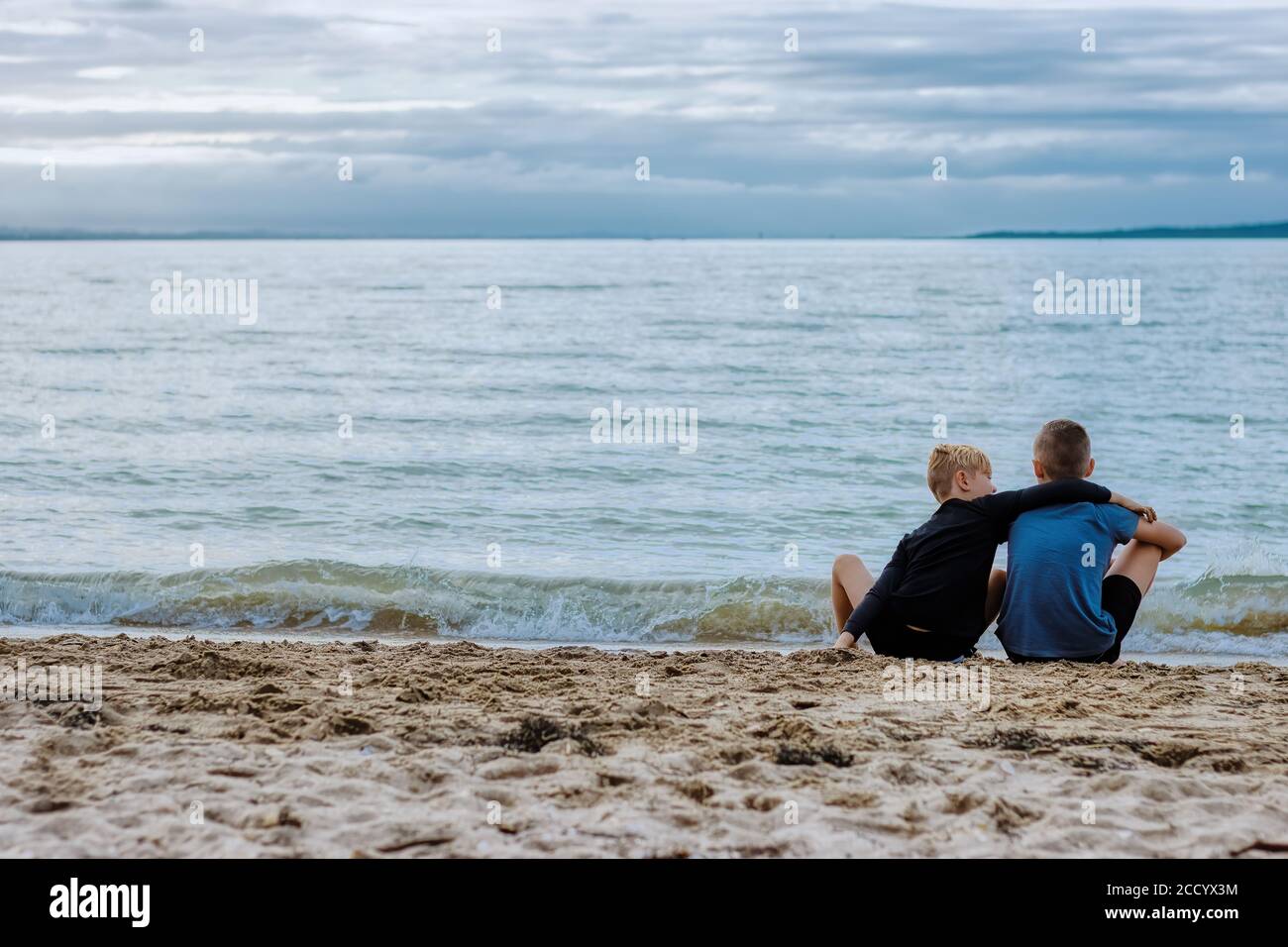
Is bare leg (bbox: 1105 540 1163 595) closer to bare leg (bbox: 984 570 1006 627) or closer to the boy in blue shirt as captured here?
the boy in blue shirt

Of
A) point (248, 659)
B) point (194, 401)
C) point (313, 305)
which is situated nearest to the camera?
point (248, 659)

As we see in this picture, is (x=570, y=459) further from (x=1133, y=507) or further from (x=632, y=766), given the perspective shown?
(x=632, y=766)

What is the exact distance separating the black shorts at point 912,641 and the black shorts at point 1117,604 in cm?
33

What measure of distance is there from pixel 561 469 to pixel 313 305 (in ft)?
79.8

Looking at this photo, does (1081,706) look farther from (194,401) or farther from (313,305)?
(313,305)

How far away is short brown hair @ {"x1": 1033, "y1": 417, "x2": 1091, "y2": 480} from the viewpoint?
18.4 ft

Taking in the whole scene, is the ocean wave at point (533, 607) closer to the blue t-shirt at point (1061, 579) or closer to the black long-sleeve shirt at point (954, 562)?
the blue t-shirt at point (1061, 579)

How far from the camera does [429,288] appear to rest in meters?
42.3

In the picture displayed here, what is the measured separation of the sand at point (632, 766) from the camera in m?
3.26

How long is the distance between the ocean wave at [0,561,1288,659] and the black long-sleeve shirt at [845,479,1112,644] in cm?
247

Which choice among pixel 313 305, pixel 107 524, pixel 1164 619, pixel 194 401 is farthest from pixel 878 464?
pixel 313 305

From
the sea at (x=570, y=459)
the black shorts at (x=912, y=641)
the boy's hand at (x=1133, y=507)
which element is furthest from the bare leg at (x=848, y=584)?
the sea at (x=570, y=459)

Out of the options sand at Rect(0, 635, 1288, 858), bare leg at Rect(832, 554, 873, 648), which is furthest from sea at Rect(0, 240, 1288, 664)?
sand at Rect(0, 635, 1288, 858)

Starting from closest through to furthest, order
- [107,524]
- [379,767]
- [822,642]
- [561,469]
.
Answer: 1. [379,767]
2. [822,642]
3. [107,524]
4. [561,469]
